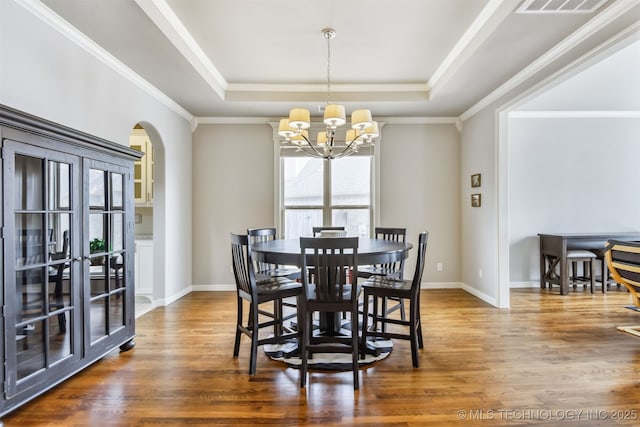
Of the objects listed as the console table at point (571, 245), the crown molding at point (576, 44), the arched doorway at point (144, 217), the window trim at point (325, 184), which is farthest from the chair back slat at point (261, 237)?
the console table at point (571, 245)

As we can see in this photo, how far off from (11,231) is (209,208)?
11.1 feet

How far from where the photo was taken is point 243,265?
2.65 meters

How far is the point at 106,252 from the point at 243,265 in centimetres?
103

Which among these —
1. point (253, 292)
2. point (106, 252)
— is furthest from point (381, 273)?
point (106, 252)

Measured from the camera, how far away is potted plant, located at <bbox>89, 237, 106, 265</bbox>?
2531 mm

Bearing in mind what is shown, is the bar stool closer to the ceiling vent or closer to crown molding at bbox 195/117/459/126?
crown molding at bbox 195/117/459/126

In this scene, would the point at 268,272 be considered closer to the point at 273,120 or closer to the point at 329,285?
the point at 329,285

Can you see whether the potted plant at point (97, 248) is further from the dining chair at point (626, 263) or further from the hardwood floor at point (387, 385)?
the dining chair at point (626, 263)

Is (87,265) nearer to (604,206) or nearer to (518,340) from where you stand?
(518,340)

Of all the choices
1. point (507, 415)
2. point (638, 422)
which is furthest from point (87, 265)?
point (638, 422)

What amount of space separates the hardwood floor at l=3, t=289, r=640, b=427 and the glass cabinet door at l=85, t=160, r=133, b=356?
1.02 ft

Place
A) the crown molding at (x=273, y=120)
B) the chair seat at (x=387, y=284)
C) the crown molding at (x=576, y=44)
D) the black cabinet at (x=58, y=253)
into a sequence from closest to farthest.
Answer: the black cabinet at (x=58, y=253), the crown molding at (x=576, y=44), the chair seat at (x=387, y=284), the crown molding at (x=273, y=120)

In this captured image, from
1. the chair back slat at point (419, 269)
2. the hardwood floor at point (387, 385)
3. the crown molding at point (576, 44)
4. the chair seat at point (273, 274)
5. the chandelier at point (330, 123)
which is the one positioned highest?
the crown molding at point (576, 44)

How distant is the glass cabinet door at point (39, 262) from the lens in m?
1.89
